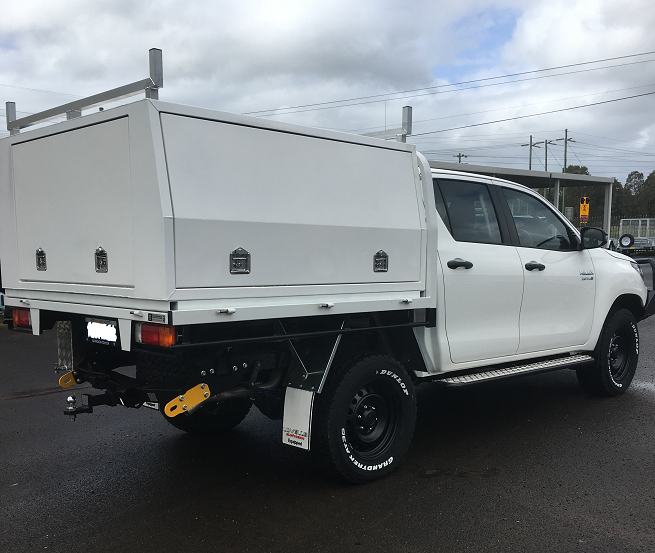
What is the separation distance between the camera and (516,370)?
5.42 metres

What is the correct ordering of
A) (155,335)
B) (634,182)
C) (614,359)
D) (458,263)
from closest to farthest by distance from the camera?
(155,335), (458,263), (614,359), (634,182)

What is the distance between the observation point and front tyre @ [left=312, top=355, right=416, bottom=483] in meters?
4.11

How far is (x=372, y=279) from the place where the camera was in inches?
171

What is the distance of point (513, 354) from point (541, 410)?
1049 millimetres

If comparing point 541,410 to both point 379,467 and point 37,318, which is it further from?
→ point 37,318

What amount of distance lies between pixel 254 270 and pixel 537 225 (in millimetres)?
3286

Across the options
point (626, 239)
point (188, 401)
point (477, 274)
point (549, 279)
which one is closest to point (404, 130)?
point (477, 274)

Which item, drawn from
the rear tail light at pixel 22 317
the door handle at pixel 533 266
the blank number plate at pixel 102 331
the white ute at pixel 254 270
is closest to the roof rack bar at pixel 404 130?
the white ute at pixel 254 270

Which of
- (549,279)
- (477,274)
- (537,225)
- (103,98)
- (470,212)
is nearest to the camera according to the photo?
(103,98)

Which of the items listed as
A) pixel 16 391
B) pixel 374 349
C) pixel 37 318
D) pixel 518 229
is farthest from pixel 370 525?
pixel 16 391

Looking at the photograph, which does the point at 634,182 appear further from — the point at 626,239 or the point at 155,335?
the point at 155,335

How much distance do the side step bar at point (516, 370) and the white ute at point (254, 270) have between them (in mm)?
47

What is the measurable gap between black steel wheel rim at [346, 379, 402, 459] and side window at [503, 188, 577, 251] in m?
2.08

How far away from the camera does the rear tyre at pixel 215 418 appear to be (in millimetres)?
5246
